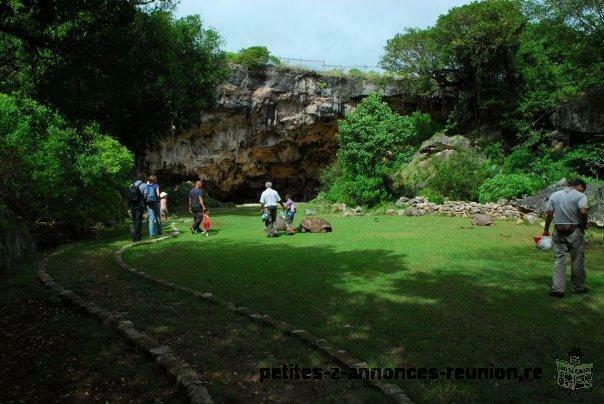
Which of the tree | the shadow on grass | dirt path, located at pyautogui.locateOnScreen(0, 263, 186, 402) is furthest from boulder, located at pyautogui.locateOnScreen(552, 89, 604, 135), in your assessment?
dirt path, located at pyautogui.locateOnScreen(0, 263, 186, 402)

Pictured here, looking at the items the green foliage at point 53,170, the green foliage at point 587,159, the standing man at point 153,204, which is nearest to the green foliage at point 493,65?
the green foliage at point 587,159

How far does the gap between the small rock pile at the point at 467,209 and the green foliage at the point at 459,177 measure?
1.14m

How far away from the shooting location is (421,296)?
614cm

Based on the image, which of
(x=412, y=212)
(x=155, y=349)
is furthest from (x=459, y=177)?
(x=155, y=349)

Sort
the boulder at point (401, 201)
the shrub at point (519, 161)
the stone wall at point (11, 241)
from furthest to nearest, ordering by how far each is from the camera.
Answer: the shrub at point (519, 161)
the boulder at point (401, 201)
the stone wall at point (11, 241)

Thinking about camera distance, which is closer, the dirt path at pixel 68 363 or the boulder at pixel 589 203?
the dirt path at pixel 68 363

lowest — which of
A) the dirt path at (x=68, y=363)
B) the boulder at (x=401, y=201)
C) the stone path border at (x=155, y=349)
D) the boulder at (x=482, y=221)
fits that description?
the dirt path at (x=68, y=363)

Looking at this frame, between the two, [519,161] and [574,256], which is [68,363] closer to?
[574,256]

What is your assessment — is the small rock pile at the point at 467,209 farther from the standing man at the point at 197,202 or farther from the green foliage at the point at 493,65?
the standing man at the point at 197,202

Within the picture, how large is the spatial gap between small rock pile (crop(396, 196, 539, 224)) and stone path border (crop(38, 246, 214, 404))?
535 inches

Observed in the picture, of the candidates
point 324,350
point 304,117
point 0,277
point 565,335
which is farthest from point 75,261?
point 304,117

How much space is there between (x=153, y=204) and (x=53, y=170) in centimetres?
261

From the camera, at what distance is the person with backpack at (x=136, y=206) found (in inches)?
469

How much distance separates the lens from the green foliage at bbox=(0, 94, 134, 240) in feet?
36.0
